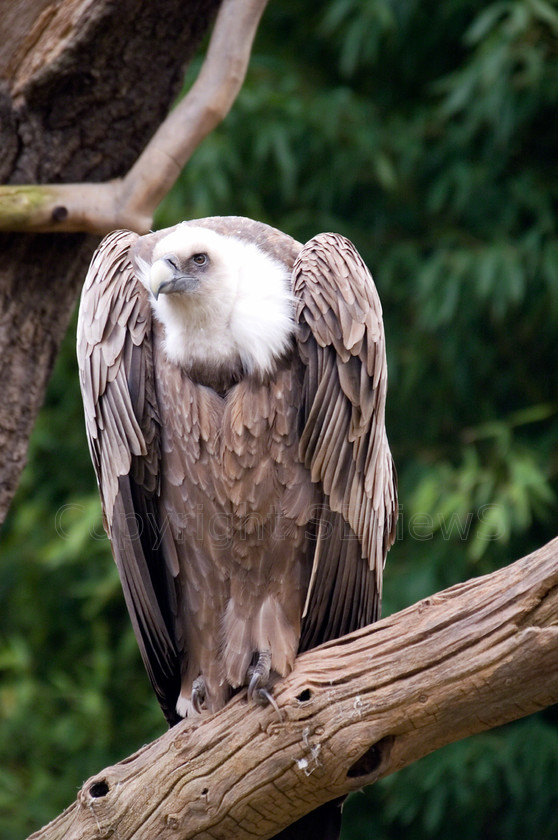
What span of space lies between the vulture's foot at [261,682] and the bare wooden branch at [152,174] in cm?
144

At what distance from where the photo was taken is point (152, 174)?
11.1 feet

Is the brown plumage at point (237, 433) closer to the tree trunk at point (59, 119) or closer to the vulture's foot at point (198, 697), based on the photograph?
the vulture's foot at point (198, 697)

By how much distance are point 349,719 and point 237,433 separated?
0.80m

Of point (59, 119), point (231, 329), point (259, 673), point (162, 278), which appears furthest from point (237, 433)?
point (59, 119)

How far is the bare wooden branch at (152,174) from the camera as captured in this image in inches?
126

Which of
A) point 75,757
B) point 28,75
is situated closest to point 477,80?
point 28,75

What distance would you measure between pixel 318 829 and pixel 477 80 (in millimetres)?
3659

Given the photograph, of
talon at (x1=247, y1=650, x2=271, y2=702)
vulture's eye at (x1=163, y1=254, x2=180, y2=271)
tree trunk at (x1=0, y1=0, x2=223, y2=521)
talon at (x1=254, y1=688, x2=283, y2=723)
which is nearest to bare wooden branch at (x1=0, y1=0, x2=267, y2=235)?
tree trunk at (x1=0, y1=0, x2=223, y2=521)

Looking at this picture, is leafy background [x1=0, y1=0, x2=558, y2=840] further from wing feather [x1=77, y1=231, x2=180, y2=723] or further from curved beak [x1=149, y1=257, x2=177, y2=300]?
curved beak [x1=149, y1=257, x2=177, y2=300]

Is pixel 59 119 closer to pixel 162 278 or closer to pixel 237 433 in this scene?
pixel 162 278

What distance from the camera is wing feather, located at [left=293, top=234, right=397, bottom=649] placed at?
2.82 m

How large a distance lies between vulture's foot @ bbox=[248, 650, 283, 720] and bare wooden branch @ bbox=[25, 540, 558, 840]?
0.08 ft

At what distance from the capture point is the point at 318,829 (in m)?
2.96

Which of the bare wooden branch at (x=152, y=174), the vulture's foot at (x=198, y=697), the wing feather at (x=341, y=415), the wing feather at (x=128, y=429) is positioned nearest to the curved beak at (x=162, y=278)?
the wing feather at (x=128, y=429)
